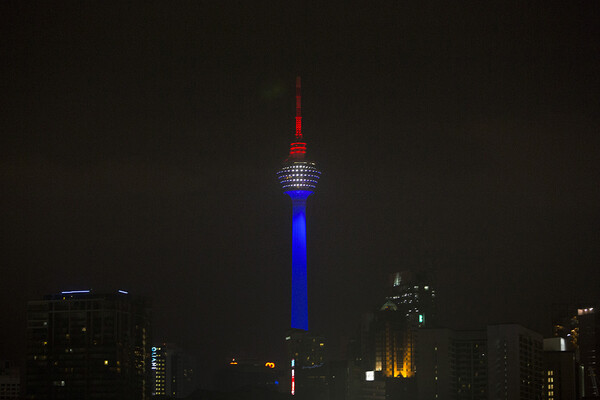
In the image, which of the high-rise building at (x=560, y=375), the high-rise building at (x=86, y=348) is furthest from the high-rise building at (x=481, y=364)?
the high-rise building at (x=86, y=348)

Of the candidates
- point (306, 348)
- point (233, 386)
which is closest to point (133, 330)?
point (306, 348)

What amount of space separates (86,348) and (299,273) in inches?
1678

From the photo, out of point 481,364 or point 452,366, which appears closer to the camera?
point 452,366

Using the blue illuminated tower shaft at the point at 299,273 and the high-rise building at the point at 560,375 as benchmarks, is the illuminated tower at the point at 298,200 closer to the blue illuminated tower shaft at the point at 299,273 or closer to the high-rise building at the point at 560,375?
the blue illuminated tower shaft at the point at 299,273

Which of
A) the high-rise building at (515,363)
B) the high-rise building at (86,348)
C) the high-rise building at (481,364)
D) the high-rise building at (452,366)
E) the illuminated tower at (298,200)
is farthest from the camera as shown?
the illuminated tower at (298,200)

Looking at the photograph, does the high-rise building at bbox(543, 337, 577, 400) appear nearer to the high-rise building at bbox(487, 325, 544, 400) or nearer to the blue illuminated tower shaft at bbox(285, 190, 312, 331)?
the high-rise building at bbox(487, 325, 544, 400)

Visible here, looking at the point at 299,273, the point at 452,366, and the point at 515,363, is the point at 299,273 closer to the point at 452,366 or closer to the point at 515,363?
the point at 452,366

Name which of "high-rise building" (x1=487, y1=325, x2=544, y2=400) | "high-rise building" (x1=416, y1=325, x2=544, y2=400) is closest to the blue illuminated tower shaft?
"high-rise building" (x1=416, y1=325, x2=544, y2=400)

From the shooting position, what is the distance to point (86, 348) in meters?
66.1

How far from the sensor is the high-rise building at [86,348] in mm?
64688

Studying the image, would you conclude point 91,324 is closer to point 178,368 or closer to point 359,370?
point 359,370

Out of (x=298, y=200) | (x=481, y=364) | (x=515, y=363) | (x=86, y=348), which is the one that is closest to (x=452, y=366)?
(x=481, y=364)

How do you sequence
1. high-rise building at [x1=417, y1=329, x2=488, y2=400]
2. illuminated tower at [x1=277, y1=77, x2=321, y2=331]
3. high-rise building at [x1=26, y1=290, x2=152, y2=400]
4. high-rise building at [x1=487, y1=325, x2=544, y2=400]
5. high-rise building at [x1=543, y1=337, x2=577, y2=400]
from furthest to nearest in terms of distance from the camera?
illuminated tower at [x1=277, y1=77, x2=321, y2=331] < high-rise building at [x1=417, y1=329, x2=488, y2=400] < high-rise building at [x1=543, y1=337, x2=577, y2=400] < high-rise building at [x1=487, y1=325, x2=544, y2=400] < high-rise building at [x1=26, y1=290, x2=152, y2=400]

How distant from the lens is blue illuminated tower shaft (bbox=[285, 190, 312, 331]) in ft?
347
